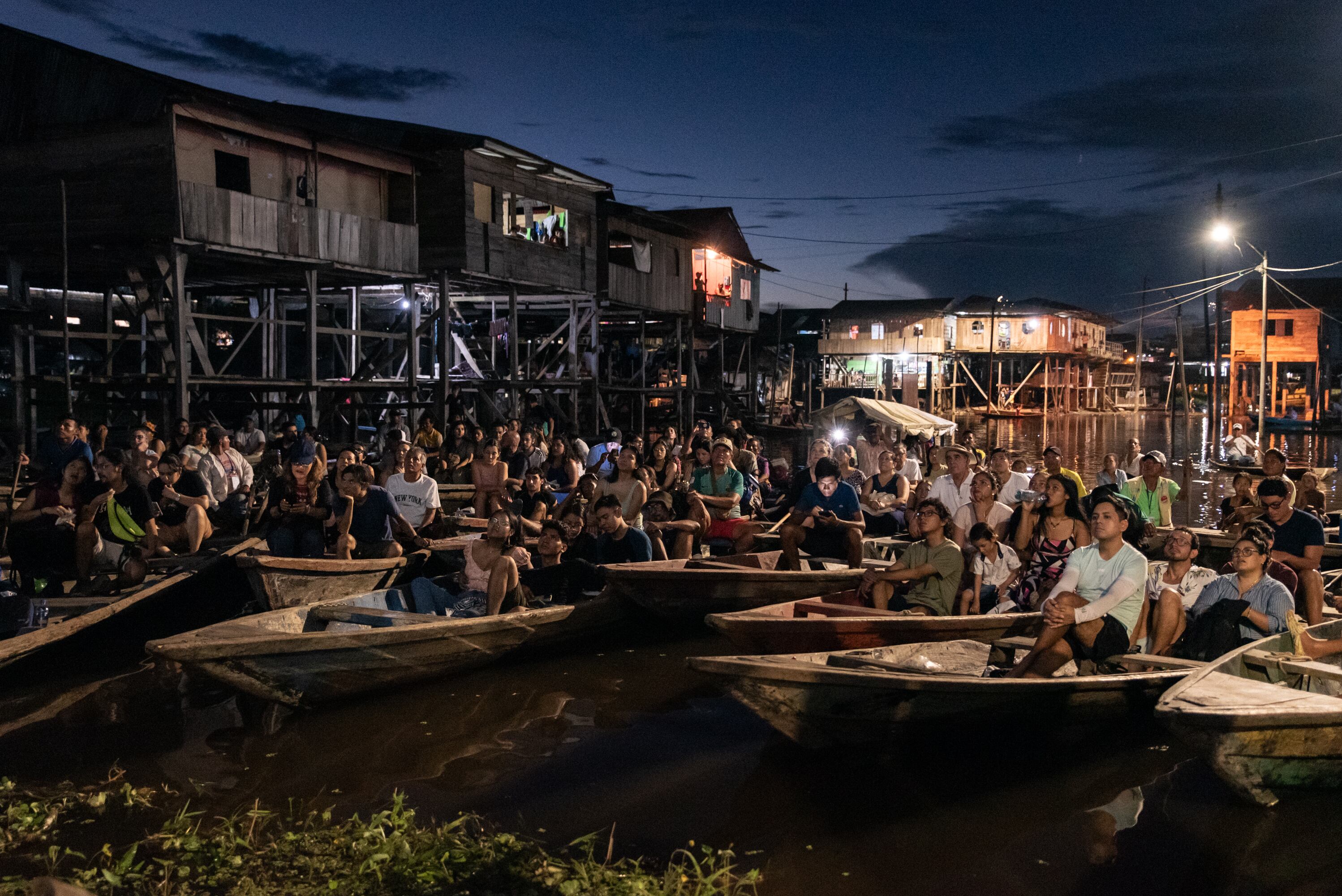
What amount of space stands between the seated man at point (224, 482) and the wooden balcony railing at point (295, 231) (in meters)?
4.85

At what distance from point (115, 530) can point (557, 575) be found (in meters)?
4.26

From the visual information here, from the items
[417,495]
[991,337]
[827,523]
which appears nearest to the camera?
[827,523]

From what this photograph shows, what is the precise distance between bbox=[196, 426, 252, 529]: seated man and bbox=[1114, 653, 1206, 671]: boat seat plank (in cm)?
913

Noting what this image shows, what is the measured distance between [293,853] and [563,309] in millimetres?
24958

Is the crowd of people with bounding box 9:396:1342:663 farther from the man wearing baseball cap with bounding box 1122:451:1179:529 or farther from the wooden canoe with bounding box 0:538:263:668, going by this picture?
the wooden canoe with bounding box 0:538:263:668

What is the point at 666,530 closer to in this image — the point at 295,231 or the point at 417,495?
→ the point at 417,495

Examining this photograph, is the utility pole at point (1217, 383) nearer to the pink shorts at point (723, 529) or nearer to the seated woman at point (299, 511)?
the pink shorts at point (723, 529)

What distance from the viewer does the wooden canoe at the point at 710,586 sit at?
9.46 metres

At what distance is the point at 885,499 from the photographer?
13445mm

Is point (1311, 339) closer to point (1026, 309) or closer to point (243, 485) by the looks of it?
point (1026, 309)

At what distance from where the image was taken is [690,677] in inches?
351

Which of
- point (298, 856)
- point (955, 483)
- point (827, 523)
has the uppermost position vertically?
point (955, 483)

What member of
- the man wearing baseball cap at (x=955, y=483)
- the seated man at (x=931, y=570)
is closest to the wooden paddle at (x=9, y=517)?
the seated man at (x=931, y=570)

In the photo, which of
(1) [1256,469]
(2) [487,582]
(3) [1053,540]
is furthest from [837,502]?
(1) [1256,469]
